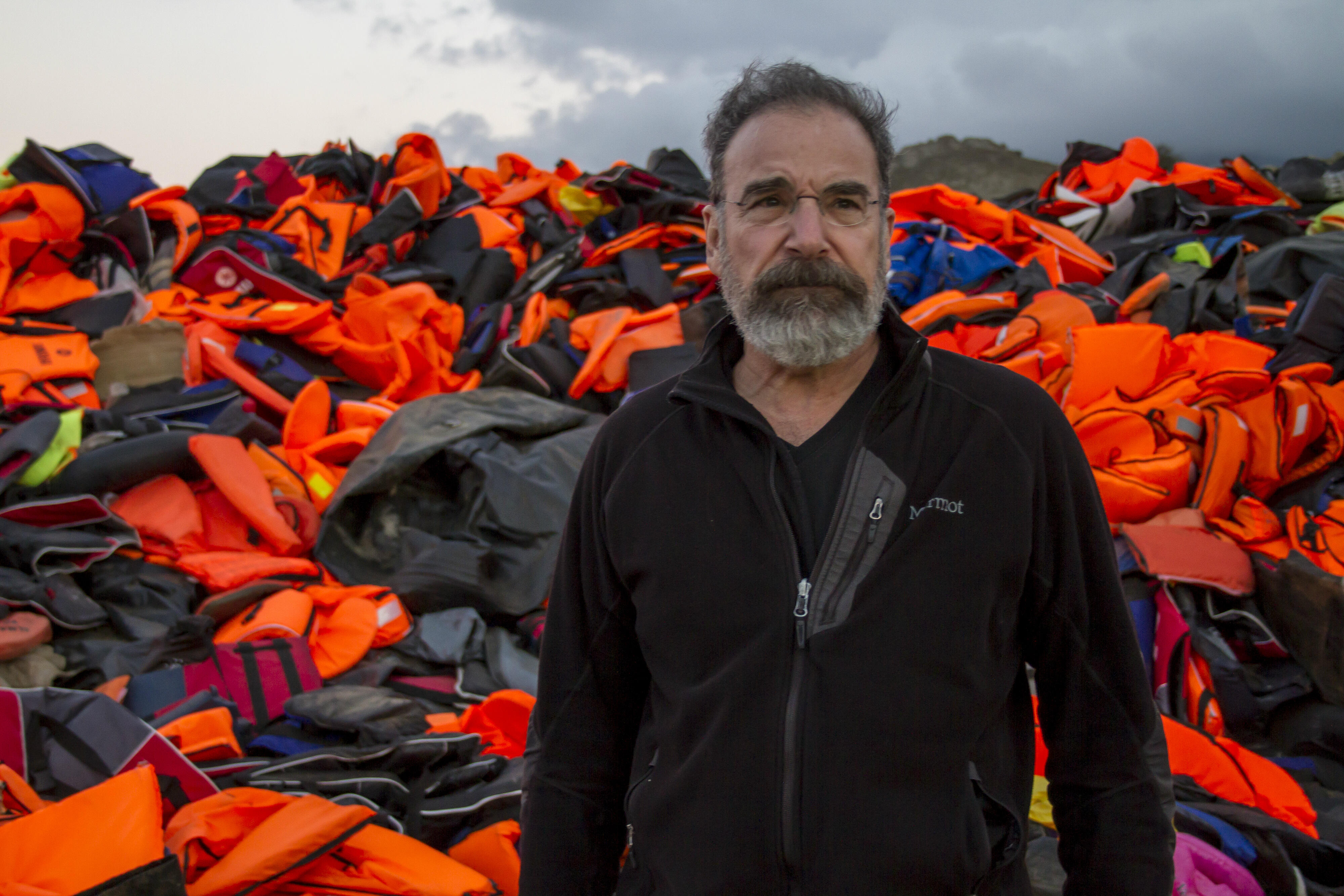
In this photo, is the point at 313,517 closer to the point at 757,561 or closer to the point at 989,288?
the point at 757,561

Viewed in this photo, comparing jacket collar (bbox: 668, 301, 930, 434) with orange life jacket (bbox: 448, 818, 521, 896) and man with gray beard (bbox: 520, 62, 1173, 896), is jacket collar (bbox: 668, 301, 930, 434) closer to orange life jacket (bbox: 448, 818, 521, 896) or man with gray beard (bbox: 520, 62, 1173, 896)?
man with gray beard (bbox: 520, 62, 1173, 896)

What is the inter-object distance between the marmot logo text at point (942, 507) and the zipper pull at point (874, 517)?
0.05 metres

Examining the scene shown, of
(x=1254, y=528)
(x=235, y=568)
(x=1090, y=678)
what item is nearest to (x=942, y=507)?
Answer: (x=1090, y=678)

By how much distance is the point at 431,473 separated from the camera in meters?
4.80

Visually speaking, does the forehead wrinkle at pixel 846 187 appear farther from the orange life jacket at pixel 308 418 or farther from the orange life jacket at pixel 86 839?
the orange life jacket at pixel 308 418

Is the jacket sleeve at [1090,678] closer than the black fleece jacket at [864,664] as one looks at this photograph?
No

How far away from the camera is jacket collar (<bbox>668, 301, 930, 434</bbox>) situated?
56.5 inches

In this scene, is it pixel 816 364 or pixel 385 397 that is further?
pixel 385 397

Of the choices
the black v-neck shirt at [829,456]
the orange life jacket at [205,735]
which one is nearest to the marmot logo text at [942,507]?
the black v-neck shirt at [829,456]

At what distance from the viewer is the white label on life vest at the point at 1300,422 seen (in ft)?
13.2

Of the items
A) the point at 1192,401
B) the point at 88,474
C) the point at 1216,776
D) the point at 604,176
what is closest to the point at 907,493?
the point at 1216,776

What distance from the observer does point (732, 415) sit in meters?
1.47

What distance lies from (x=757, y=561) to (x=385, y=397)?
4.79 metres

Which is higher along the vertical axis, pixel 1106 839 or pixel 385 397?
pixel 1106 839
